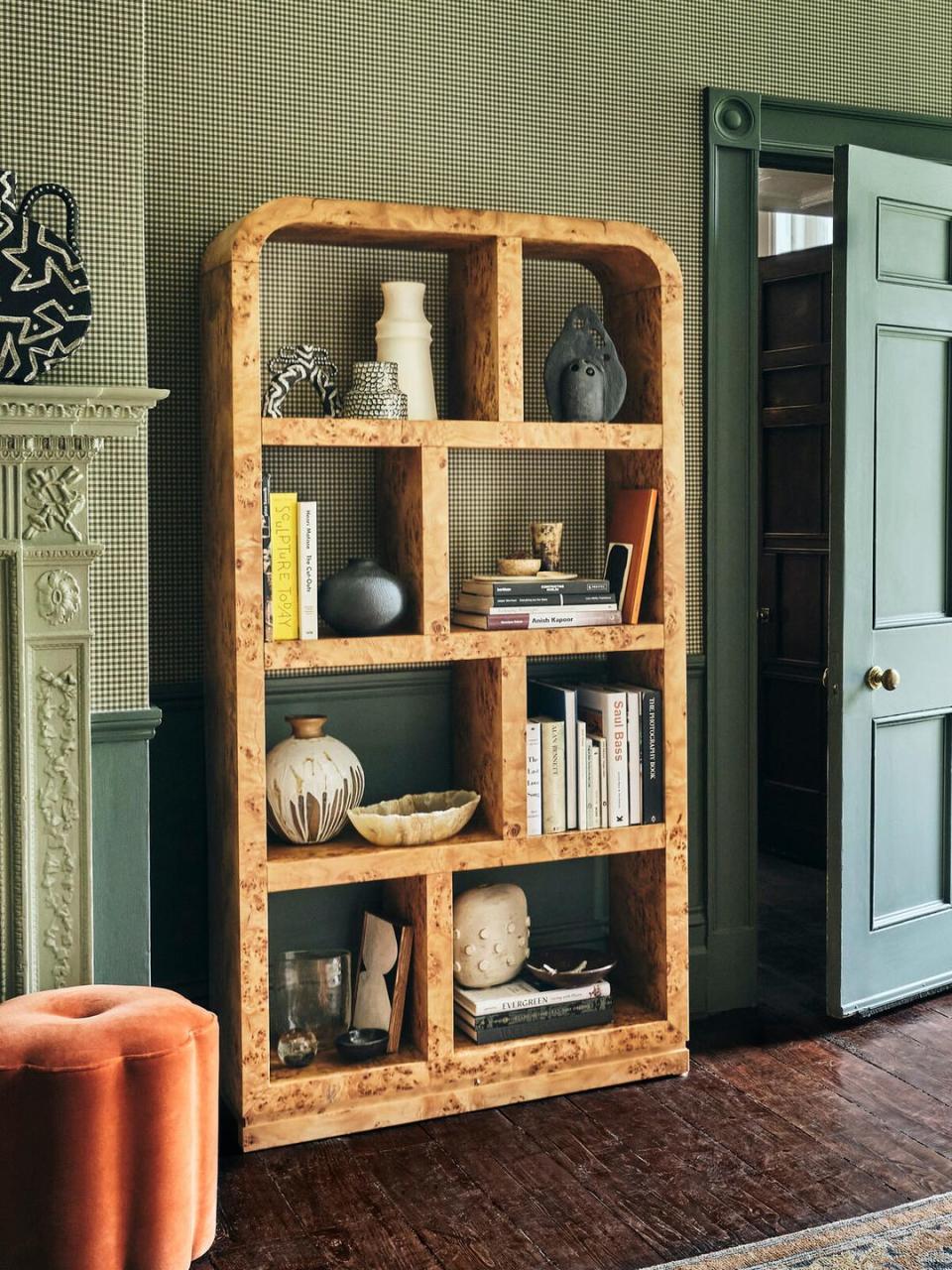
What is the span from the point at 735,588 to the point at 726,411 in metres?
0.50

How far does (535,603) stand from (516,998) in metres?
0.95

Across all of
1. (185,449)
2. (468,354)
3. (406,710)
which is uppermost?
(468,354)

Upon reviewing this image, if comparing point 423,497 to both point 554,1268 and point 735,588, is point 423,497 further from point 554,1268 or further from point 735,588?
point 554,1268

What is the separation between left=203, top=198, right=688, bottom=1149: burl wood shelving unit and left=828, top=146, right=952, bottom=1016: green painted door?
0.51 metres

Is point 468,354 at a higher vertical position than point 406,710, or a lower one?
higher

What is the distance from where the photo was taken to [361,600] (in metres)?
3.04

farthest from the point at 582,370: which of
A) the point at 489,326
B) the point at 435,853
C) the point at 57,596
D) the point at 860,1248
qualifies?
the point at 860,1248

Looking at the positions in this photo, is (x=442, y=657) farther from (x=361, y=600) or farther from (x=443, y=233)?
(x=443, y=233)

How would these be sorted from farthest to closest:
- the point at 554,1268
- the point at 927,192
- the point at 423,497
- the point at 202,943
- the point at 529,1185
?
the point at 927,192, the point at 202,943, the point at 423,497, the point at 529,1185, the point at 554,1268

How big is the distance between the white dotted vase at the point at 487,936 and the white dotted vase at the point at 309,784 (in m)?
0.40

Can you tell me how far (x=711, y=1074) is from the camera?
3342 mm

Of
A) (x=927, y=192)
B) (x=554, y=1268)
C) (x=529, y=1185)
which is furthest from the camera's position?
(x=927, y=192)

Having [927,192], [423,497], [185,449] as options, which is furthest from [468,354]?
[927,192]

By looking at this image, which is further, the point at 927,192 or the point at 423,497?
the point at 927,192
